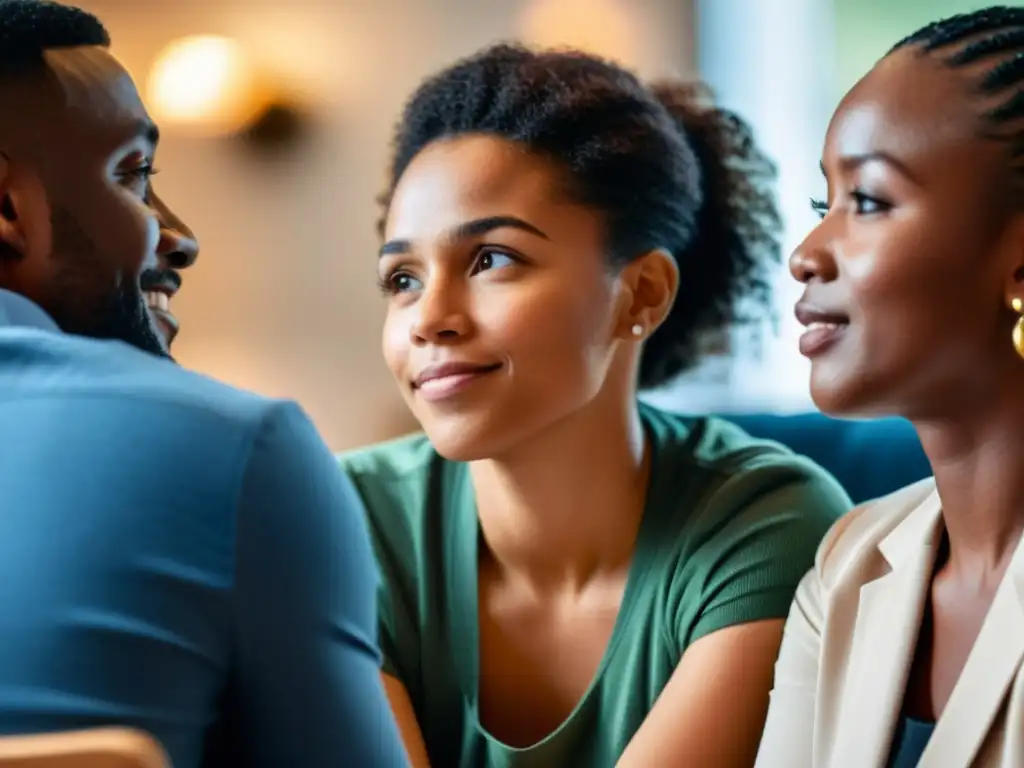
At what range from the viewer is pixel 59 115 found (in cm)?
64

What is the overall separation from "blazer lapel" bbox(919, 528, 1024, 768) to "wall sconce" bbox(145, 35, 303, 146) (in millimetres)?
716

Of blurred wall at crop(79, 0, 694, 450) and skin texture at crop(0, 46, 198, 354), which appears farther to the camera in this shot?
blurred wall at crop(79, 0, 694, 450)

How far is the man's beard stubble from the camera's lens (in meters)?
0.63

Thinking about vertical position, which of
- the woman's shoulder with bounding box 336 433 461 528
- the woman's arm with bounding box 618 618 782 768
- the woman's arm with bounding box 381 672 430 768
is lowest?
the woman's arm with bounding box 381 672 430 768

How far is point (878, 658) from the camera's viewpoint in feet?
2.09

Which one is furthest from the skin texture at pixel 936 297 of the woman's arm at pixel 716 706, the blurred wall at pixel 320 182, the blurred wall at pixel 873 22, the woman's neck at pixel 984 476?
the blurred wall at pixel 320 182

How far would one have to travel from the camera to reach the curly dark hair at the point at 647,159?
31.4 inches

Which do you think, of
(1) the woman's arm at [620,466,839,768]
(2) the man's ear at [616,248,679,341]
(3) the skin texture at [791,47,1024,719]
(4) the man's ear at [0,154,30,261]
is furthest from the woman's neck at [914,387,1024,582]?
(4) the man's ear at [0,154,30,261]

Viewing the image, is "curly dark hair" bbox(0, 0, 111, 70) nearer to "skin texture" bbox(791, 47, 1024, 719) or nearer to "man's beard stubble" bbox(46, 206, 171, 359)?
"man's beard stubble" bbox(46, 206, 171, 359)

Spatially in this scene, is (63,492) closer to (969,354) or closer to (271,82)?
(969,354)

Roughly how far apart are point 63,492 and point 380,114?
26.9 inches

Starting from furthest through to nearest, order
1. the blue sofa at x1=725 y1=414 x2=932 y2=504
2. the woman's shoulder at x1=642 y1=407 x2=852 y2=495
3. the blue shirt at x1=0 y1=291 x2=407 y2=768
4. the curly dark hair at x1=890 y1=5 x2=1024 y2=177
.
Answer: the blue sofa at x1=725 y1=414 x2=932 y2=504
the woman's shoulder at x1=642 y1=407 x2=852 y2=495
the curly dark hair at x1=890 y1=5 x2=1024 y2=177
the blue shirt at x1=0 y1=291 x2=407 y2=768

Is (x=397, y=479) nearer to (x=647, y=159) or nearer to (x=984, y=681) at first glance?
(x=647, y=159)

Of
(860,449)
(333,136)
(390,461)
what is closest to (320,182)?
(333,136)
